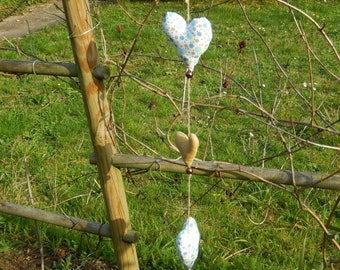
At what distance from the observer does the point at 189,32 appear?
46.4 inches

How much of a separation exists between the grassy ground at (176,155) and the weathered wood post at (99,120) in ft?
0.25

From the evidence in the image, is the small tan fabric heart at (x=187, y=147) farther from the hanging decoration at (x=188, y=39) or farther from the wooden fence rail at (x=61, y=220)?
the wooden fence rail at (x=61, y=220)

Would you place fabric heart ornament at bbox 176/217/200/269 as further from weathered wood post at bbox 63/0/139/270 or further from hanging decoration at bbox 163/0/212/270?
weathered wood post at bbox 63/0/139/270

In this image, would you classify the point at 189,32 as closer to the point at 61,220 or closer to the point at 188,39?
the point at 188,39

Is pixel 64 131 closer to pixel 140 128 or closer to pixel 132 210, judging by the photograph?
pixel 140 128

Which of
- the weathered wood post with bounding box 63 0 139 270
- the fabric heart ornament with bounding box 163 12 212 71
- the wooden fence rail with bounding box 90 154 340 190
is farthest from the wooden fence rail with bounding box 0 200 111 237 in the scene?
the fabric heart ornament with bounding box 163 12 212 71

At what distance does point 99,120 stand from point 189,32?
48cm

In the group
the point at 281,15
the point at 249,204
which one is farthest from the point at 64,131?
the point at 281,15

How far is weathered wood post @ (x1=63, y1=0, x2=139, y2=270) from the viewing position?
1.42 meters

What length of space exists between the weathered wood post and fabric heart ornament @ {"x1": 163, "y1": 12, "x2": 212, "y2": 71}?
333 mm

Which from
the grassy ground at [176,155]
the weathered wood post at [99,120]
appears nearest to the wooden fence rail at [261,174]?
the grassy ground at [176,155]

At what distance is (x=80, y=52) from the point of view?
1451mm

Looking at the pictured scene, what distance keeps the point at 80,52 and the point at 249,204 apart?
4.75 feet

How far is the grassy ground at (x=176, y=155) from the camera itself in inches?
86.0
